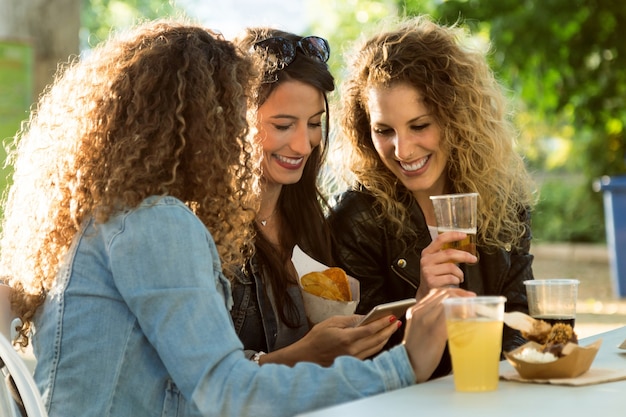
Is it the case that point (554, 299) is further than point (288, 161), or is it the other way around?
point (288, 161)

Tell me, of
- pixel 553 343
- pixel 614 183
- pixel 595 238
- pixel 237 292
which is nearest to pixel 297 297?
pixel 237 292

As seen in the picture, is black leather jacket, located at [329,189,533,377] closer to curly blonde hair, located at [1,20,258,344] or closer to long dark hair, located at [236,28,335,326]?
long dark hair, located at [236,28,335,326]

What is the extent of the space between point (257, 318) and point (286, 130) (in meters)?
0.63

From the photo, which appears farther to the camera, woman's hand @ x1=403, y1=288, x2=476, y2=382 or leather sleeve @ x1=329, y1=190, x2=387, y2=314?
leather sleeve @ x1=329, y1=190, x2=387, y2=314

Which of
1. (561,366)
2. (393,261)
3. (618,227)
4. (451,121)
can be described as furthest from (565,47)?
(561,366)

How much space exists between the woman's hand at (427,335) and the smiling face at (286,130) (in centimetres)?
130

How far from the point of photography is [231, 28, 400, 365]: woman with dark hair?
3166mm

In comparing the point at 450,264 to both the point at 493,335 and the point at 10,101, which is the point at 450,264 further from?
the point at 10,101

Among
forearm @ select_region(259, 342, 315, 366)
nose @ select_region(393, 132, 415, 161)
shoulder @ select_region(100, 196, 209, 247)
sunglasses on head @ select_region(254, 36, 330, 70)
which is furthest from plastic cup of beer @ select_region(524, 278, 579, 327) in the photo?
sunglasses on head @ select_region(254, 36, 330, 70)

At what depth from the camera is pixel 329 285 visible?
301 centimetres

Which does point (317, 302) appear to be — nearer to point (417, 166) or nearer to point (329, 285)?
point (329, 285)

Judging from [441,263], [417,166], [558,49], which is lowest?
[441,263]

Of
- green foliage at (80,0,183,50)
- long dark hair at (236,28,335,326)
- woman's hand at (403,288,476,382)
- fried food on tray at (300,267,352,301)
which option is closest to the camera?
woman's hand at (403,288,476,382)

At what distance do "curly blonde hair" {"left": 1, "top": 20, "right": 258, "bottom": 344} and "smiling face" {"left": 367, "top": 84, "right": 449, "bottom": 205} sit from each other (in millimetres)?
1205
